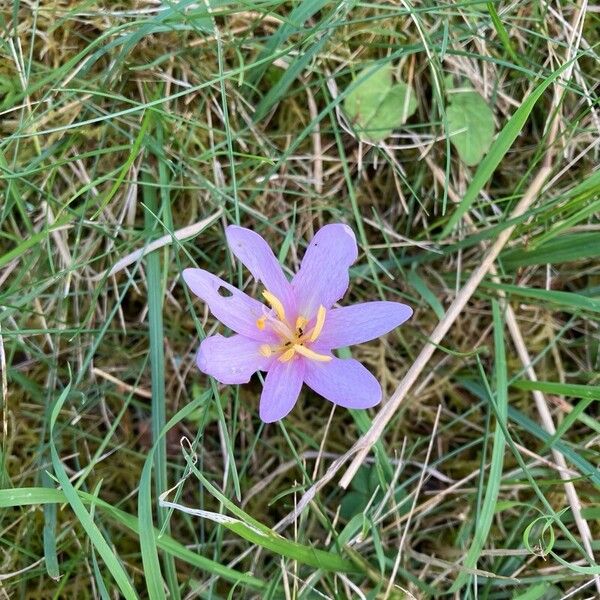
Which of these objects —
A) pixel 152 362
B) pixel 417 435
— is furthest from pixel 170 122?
pixel 417 435

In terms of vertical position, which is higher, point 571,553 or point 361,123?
point 361,123

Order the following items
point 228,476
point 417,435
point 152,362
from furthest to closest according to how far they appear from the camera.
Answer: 1. point 417,435
2. point 228,476
3. point 152,362

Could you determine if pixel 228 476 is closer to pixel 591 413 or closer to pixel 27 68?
pixel 591 413

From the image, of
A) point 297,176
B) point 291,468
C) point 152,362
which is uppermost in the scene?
point 297,176

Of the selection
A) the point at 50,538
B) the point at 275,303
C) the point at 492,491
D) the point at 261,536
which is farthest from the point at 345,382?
the point at 50,538

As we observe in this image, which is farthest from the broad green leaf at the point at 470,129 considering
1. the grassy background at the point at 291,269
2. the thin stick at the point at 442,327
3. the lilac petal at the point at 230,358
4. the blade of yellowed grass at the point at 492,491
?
the lilac petal at the point at 230,358

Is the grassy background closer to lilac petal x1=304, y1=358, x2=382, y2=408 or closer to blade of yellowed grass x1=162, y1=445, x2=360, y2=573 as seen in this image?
blade of yellowed grass x1=162, y1=445, x2=360, y2=573

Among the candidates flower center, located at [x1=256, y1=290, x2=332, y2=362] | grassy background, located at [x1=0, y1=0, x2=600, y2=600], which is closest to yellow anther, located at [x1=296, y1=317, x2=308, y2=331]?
flower center, located at [x1=256, y1=290, x2=332, y2=362]
